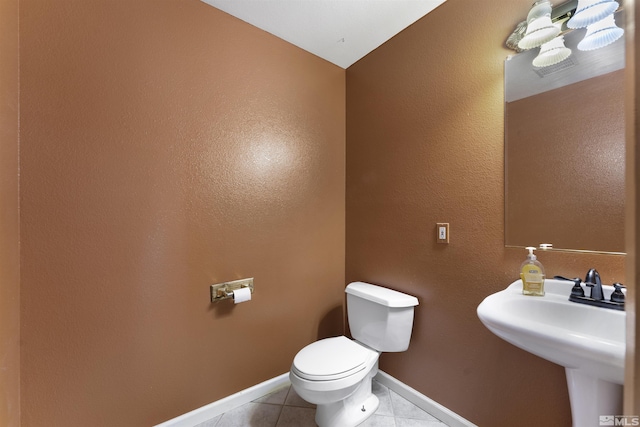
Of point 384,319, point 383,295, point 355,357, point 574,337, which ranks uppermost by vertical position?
point 574,337

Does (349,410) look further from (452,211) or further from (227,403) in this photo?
(452,211)

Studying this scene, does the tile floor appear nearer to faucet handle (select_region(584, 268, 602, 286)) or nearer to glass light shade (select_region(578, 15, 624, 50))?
faucet handle (select_region(584, 268, 602, 286))

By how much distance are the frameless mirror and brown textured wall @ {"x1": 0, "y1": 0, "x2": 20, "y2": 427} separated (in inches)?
80.3

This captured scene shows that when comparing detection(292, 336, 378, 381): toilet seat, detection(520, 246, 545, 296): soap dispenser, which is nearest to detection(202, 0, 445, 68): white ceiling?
detection(520, 246, 545, 296): soap dispenser

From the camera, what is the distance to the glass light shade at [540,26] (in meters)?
1.00

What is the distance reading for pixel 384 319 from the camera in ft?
4.61

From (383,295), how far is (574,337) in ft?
2.88

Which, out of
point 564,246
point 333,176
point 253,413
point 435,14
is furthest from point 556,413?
point 435,14

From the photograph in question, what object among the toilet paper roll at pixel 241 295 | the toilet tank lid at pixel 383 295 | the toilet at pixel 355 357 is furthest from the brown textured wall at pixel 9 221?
the toilet tank lid at pixel 383 295

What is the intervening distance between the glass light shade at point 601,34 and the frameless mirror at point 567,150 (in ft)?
0.07

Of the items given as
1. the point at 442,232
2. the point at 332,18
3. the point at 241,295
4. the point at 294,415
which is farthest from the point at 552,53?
the point at 294,415

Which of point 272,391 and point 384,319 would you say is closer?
point 384,319

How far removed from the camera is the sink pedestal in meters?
0.75

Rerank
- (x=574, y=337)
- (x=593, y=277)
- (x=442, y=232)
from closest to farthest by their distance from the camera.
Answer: (x=574, y=337)
(x=593, y=277)
(x=442, y=232)
